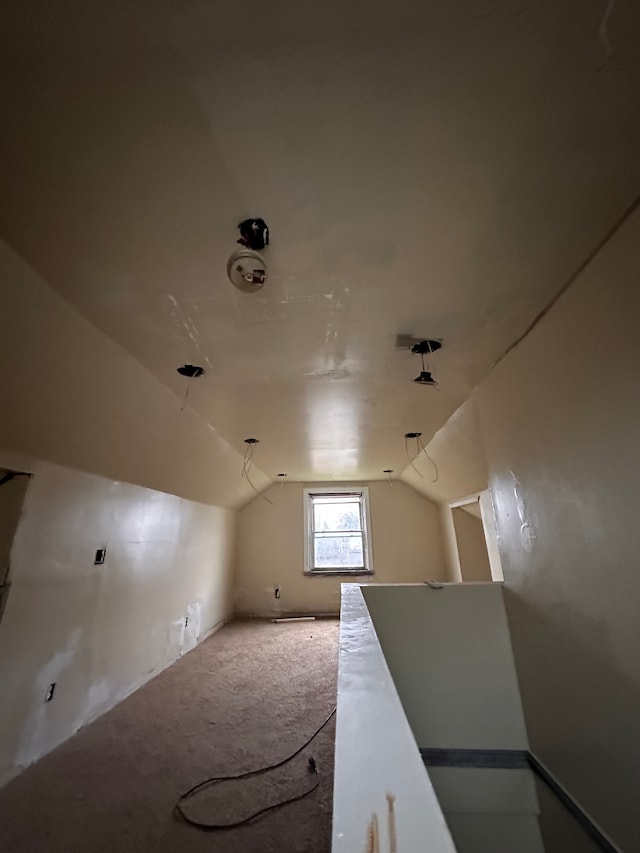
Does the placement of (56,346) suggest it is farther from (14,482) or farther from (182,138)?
(182,138)

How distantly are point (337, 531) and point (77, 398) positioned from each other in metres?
4.24

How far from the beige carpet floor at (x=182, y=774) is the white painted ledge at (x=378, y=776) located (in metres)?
0.90

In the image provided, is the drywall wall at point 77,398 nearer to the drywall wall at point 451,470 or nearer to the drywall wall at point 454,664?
the drywall wall at point 451,470

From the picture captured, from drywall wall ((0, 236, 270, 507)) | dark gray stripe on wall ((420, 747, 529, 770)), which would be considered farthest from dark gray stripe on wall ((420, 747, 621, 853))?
drywall wall ((0, 236, 270, 507))

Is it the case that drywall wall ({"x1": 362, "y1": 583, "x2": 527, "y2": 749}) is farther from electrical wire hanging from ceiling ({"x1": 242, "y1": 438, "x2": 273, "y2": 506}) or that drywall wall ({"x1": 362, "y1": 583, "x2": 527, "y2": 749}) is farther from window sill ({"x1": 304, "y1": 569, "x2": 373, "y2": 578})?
window sill ({"x1": 304, "y1": 569, "x2": 373, "y2": 578})

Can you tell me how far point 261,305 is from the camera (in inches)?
54.7

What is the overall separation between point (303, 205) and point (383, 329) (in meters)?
0.71

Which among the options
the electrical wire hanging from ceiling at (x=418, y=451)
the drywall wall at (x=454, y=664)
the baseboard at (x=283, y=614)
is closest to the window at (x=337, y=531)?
the baseboard at (x=283, y=614)

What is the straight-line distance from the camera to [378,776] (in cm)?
61

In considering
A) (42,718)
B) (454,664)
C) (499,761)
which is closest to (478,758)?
(499,761)

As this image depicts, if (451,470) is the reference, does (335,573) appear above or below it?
below

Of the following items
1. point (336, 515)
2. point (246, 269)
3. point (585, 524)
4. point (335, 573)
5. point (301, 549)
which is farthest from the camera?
point (336, 515)

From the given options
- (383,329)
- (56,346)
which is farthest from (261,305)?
(56,346)

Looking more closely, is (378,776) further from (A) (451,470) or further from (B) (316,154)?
(A) (451,470)
